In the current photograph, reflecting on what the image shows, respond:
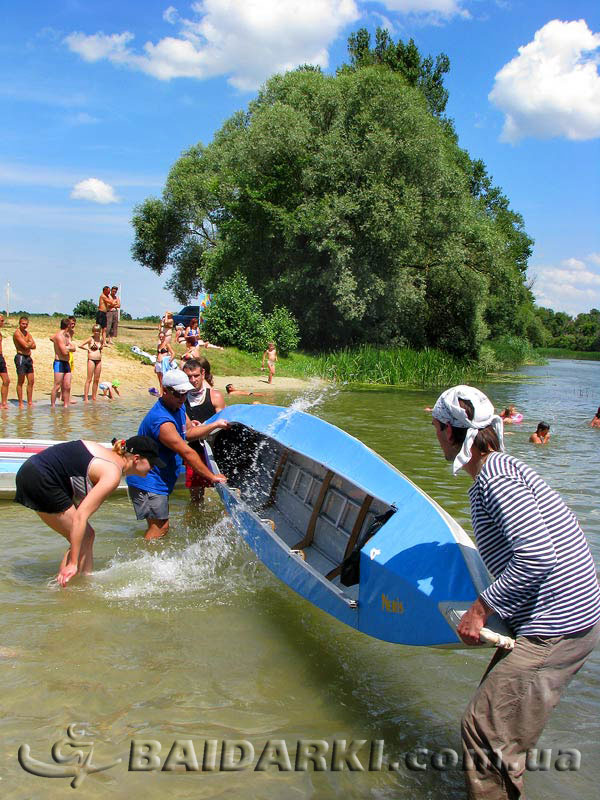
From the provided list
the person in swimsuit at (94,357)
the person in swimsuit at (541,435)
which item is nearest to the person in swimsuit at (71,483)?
the person in swimsuit at (541,435)

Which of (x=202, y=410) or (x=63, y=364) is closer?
(x=202, y=410)

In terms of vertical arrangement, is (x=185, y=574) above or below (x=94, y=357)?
below

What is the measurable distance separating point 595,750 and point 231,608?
2.85 metres

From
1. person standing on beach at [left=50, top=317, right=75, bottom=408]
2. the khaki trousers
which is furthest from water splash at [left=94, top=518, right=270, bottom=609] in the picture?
person standing on beach at [left=50, top=317, right=75, bottom=408]

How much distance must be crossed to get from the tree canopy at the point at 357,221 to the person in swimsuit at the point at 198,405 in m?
21.9

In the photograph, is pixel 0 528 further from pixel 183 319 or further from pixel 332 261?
pixel 183 319

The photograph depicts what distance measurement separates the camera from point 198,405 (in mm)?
7926

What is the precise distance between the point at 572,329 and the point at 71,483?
148408 mm

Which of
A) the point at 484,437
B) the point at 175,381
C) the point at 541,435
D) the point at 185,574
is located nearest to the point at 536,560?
the point at 484,437

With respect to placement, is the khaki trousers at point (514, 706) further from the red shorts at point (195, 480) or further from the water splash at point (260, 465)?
the red shorts at point (195, 480)

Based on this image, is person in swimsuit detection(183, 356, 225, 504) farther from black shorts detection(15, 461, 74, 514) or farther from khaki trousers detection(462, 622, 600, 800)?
khaki trousers detection(462, 622, 600, 800)

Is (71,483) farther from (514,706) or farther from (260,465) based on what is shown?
(514,706)

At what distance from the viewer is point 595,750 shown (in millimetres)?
3848

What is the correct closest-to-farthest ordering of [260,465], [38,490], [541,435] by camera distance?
[38,490] → [260,465] → [541,435]
